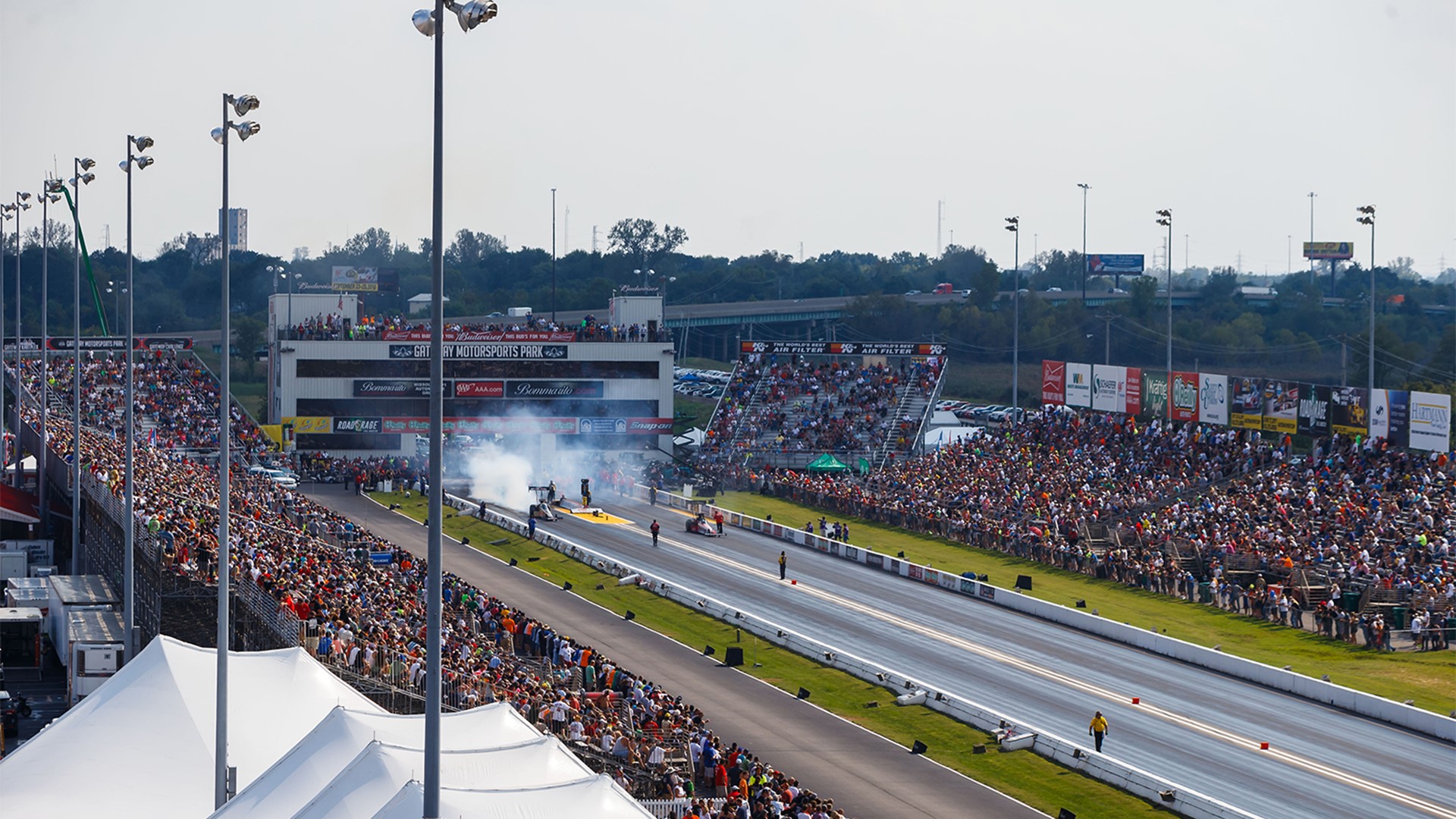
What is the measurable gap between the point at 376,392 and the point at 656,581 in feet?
124

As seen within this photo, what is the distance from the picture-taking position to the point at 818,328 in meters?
162

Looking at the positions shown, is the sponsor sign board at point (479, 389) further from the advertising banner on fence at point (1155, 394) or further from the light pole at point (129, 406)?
the light pole at point (129, 406)

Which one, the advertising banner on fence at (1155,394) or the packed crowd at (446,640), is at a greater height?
the advertising banner on fence at (1155,394)

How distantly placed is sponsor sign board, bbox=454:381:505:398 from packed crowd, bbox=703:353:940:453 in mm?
11604

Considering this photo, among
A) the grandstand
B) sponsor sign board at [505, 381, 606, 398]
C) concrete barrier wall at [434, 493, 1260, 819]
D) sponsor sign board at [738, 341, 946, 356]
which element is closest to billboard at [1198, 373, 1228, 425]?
the grandstand

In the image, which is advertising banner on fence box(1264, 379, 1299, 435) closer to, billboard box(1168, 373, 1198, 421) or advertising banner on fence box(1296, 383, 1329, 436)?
advertising banner on fence box(1296, 383, 1329, 436)

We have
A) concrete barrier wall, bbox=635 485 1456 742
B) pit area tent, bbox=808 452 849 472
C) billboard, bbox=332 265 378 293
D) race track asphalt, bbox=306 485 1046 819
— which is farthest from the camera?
billboard, bbox=332 265 378 293

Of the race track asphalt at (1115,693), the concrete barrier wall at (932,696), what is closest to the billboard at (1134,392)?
the concrete barrier wall at (932,696)

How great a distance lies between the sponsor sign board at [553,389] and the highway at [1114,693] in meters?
29.5

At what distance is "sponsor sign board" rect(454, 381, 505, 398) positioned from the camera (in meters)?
85.0

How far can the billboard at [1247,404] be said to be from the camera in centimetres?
6247

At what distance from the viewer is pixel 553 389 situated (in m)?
85.9

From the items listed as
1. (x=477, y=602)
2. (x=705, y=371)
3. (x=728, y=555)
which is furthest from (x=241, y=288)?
(x=477, y=602)

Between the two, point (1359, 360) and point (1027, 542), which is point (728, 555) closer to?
point (1027, 542)
